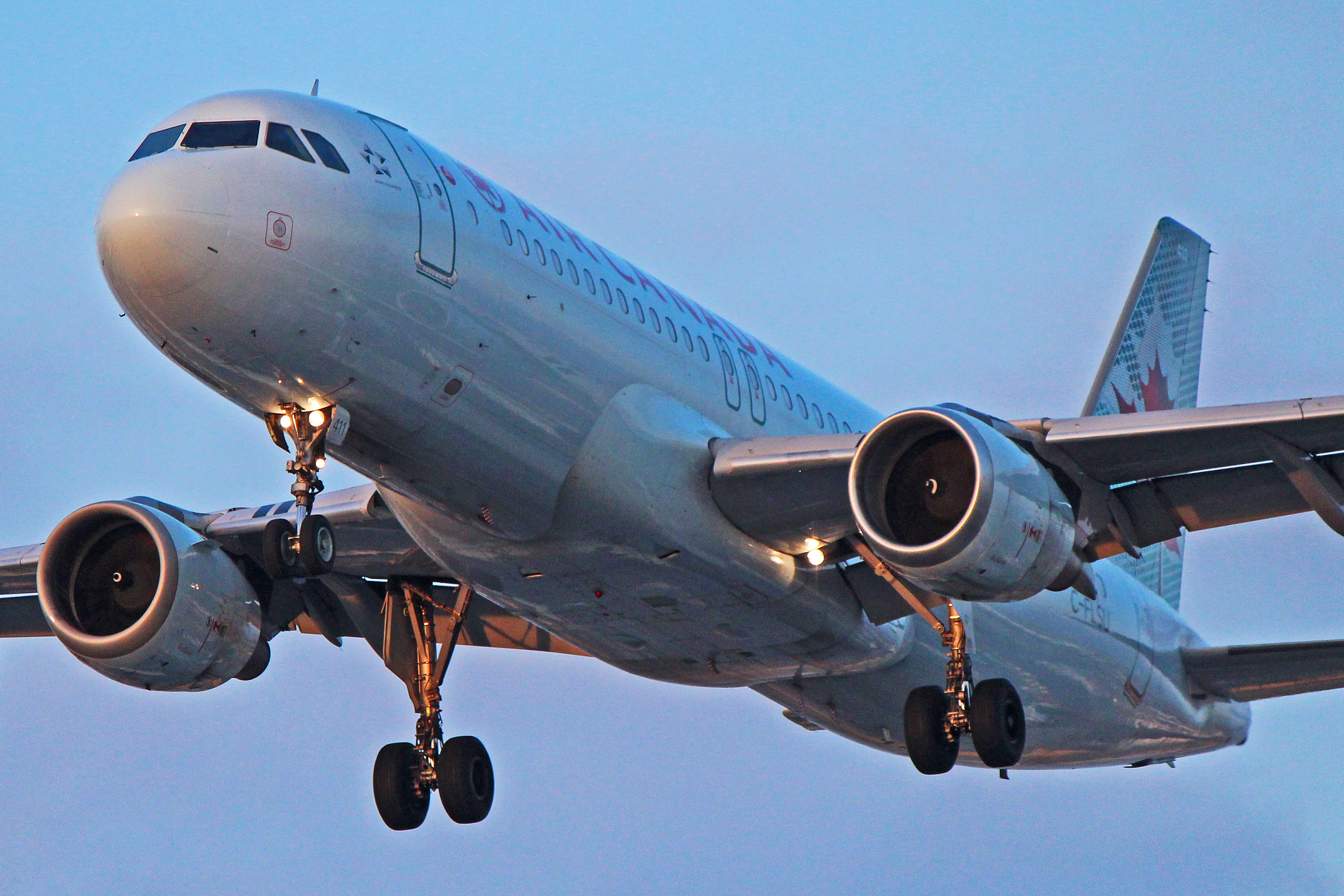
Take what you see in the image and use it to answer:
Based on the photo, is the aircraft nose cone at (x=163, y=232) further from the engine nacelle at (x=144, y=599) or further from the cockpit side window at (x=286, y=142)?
the engine nacelle at (x=144, y=599)

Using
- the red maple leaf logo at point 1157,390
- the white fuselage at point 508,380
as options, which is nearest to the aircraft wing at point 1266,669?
the white fuselage at point 508,380

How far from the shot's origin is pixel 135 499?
24.7m

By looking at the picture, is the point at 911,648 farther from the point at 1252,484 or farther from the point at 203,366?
the point at 203,366

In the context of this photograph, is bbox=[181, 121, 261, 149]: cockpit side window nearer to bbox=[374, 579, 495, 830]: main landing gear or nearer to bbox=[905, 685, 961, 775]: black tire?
bbox=[374, 579, 495, 830]: main landing gear

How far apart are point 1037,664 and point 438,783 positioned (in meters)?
8.50

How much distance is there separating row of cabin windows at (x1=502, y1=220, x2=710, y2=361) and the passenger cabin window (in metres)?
3.04

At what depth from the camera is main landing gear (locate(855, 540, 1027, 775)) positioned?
22.3m

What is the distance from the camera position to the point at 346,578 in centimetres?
2583

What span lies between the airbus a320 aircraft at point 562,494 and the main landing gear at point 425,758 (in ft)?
0.14

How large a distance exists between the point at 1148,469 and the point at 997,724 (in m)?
3.59

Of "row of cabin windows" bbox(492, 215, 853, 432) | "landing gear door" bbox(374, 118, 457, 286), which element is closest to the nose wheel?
"landing gear door" bbox(374, 118, 457, 286)

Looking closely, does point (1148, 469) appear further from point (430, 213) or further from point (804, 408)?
point (430, 213)

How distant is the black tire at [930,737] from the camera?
2283 centimetres

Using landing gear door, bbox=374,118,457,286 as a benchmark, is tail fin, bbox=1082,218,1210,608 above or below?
above
